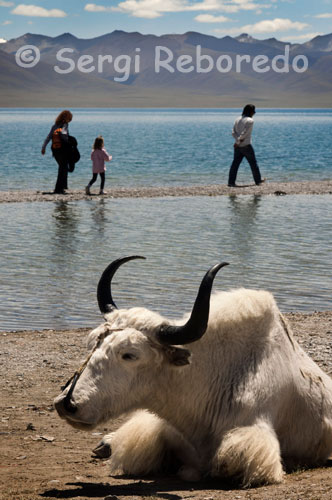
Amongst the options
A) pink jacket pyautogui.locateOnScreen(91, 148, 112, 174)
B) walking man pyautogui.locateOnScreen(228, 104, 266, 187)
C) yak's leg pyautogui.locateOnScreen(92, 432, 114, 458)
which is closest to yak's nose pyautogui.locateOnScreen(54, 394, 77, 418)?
yak's leg pyautogui.locateOnScreen(92, 432, 114, 458)

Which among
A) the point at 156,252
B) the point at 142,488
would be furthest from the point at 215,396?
the point at 156,252

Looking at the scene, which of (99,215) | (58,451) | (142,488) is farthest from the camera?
(99,215)

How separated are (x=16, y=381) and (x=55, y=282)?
4447 mm

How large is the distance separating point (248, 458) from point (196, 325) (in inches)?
30.9

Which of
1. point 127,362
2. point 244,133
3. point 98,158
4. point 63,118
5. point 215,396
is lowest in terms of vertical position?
point 215,396

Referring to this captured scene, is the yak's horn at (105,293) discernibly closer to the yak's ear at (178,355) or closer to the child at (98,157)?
the yak's ear at (178,355)

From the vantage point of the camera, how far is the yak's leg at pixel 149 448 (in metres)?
4.87

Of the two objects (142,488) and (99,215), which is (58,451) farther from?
(99,215)

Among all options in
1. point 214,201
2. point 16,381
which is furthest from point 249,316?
point 214,201

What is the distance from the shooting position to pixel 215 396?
472cm

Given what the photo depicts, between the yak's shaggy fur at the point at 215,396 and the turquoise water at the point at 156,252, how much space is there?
4.25 m

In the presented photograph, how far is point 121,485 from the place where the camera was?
183 inches

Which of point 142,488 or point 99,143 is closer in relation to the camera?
point 142,488

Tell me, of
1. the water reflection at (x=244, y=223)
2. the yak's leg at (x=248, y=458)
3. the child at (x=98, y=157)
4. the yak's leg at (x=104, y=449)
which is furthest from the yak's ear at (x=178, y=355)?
the child at (x=98, y=157)
